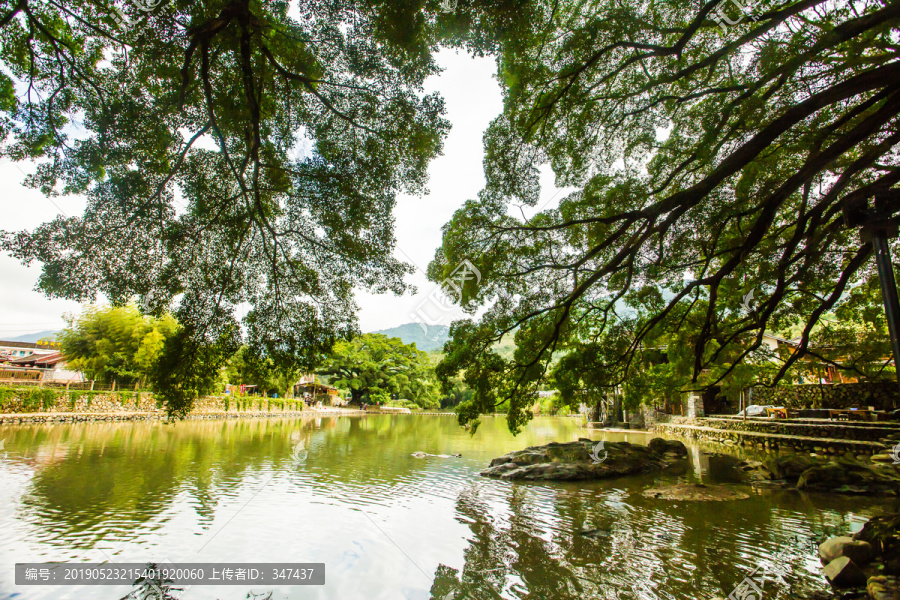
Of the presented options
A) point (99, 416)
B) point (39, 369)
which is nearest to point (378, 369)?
point (99, 416)

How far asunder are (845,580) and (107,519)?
9227 mm

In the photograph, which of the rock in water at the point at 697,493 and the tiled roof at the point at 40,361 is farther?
the tiled roof at the point at 40,361

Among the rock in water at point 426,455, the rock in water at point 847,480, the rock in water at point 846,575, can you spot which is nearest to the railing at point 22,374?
the rock in water at point 426,455

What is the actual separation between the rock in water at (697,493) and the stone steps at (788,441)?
575cm

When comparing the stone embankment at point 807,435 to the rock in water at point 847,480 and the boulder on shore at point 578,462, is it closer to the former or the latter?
the rock in water at point 847,480

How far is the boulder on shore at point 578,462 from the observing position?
10.7 metres

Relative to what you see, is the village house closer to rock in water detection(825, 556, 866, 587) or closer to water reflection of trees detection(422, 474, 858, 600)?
water reflection of trees detection(422, 474, 858, 600)

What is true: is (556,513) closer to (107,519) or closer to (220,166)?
(107,519)

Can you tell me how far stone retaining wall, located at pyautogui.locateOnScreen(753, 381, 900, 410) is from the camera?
598 inches

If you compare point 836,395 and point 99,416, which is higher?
point 836,395

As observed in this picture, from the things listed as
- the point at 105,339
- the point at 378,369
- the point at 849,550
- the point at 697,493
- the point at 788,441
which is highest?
the point at 105,339

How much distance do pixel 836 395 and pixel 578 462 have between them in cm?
1369

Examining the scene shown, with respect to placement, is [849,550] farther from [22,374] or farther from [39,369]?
[39,369]

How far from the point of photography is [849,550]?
4414mm
